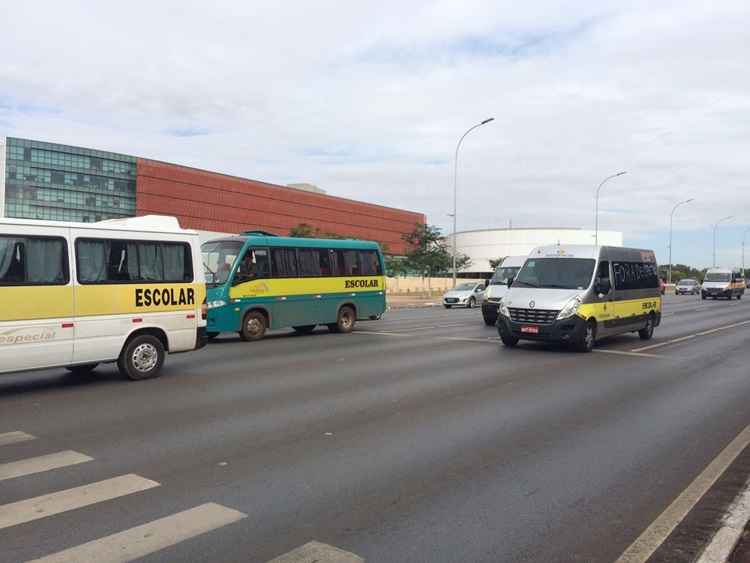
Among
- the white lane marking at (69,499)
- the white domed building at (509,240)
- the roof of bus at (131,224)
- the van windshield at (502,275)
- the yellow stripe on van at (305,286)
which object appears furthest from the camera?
the white domed building at (509,240)

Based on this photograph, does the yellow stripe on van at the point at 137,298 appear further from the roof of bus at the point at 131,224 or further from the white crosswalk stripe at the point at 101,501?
the white crosswalk stripe at the point at 101,501

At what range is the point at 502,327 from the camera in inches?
567

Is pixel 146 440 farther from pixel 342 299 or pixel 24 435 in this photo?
pixel 342 299

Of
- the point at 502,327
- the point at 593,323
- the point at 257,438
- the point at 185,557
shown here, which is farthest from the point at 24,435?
the point at 593,323

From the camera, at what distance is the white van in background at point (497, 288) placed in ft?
69.3

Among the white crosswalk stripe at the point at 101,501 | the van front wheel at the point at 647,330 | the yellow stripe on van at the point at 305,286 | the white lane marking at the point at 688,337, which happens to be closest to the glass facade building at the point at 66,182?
the yellow stripe on van at the point at 305,286

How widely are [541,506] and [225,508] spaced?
223 centimetres

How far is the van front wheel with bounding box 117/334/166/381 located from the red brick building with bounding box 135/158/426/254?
A: 67.2 m

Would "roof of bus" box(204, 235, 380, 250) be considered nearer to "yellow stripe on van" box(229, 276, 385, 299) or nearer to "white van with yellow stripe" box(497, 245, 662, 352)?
"yellow stripe on van" box(229, 276, 385, 299)

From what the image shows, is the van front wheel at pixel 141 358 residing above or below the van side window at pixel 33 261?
below

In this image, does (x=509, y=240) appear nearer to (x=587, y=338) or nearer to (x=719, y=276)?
(x=719, y=276)

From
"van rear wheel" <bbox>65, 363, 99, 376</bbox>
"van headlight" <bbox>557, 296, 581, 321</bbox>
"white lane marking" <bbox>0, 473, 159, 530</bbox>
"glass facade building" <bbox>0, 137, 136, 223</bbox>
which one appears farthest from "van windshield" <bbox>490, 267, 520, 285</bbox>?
"glass facade building" <bbox>0, 137, 136, 223</bbox>

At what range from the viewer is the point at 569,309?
1359cm

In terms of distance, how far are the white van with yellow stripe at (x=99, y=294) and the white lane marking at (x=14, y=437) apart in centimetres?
201
